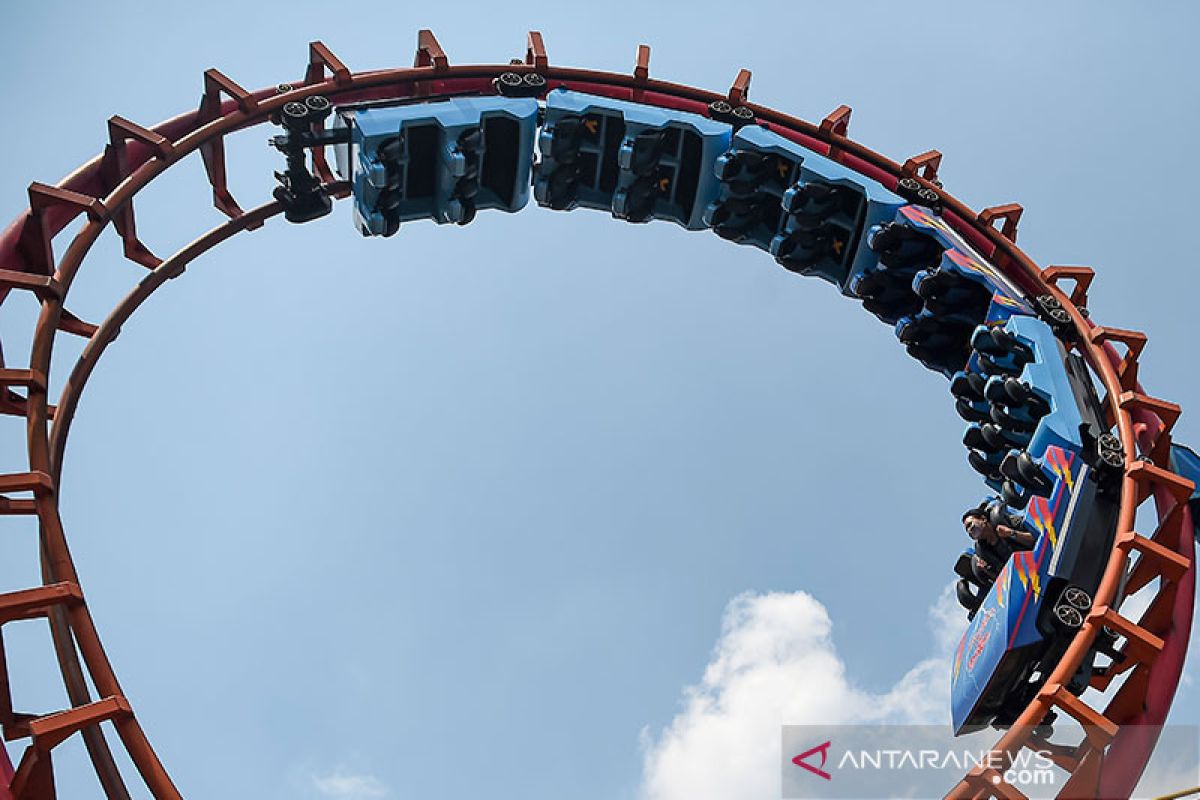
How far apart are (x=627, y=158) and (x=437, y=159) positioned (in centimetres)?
194

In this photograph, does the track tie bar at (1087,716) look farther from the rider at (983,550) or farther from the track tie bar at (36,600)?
the track tie bar at (36,600)

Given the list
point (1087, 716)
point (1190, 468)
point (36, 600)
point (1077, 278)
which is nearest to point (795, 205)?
point (1077, 278)

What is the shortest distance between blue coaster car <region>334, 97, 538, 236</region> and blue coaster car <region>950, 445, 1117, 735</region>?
236 inches

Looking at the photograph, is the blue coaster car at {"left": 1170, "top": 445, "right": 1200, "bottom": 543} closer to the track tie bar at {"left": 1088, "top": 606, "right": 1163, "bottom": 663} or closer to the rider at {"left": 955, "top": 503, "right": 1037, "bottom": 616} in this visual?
the rider at {"left": 955, "top": 503, "right": 1037, "bottom": 616}

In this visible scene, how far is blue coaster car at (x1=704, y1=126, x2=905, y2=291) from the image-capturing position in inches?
494

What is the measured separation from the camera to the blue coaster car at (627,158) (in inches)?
498

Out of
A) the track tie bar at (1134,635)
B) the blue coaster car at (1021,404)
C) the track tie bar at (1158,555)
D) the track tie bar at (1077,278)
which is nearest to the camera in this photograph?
the track tie bar at (1134,635)

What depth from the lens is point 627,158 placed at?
12.7 meters

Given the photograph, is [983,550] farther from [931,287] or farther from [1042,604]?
[931,287]

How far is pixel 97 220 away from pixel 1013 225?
8378 millimetres

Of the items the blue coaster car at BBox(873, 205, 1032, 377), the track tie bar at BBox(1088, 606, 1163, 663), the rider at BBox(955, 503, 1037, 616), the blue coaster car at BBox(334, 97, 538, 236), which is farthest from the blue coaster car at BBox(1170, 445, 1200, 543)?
the blue coaster car at BBox(334, 97, 538, 236)

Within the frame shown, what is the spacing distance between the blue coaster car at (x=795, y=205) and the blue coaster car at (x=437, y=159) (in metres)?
2.09

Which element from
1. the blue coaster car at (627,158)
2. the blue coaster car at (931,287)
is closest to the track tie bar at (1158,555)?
the blue coaster car at (931,287)

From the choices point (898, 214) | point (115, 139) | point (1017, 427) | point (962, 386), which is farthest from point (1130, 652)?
point (115, 139)
